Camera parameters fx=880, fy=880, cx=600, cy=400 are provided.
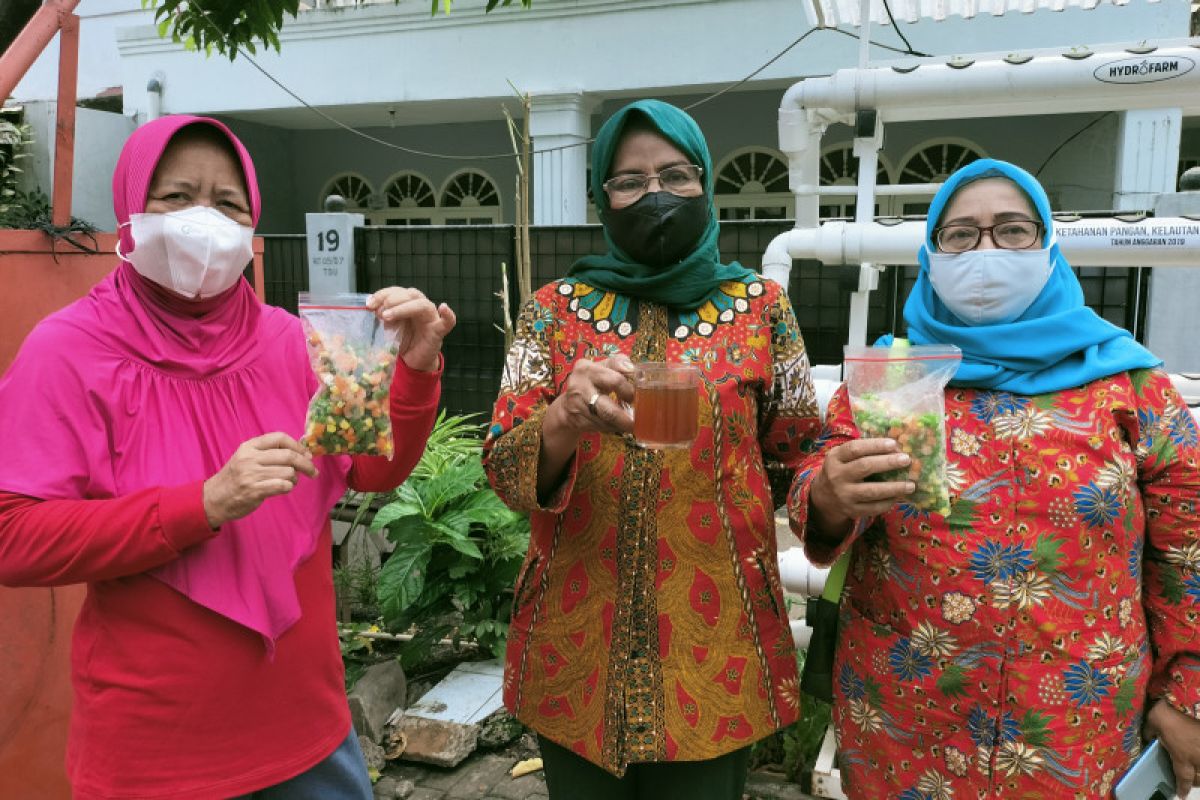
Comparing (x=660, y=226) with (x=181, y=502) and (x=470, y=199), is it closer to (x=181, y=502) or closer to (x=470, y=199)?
(x=181, y=502)

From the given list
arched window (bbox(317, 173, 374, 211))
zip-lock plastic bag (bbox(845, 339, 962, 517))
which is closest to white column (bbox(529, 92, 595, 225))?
arched window (bbox(317, 173, 374, 211))

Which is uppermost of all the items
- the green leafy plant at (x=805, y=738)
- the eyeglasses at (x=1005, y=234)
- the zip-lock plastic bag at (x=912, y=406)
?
the eyeglasses at (x=1005, y=234)

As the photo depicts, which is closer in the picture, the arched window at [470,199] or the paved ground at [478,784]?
the paved ground at [478,784]

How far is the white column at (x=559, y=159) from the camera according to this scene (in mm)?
9758

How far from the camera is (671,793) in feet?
5.74

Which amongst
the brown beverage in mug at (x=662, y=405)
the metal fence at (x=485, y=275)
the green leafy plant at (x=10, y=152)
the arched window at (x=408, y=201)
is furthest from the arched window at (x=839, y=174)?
the brown beverage in mug at (x=662, y=405)

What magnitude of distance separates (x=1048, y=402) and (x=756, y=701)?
31.3 inches

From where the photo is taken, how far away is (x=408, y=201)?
41.3ft

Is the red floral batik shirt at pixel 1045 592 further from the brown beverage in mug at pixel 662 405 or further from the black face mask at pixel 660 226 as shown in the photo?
the black face mask at pixel 660 226

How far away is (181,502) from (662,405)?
80 centimetres

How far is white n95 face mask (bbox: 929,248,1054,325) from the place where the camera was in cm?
168

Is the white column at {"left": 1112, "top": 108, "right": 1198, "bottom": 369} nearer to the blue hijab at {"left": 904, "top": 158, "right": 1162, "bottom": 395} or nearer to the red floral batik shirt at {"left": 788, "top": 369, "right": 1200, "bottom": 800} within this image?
the blue hijab at {"left": 904, "top": 158, "right": 1162, "bottom": 395}

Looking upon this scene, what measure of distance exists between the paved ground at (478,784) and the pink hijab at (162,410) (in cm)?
182

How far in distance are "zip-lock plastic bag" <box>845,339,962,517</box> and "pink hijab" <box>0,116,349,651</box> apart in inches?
42.2
